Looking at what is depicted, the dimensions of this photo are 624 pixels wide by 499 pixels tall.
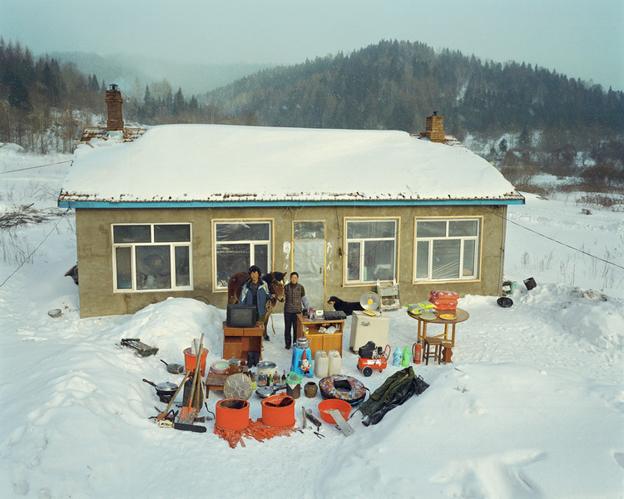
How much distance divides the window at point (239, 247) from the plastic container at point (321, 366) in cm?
418

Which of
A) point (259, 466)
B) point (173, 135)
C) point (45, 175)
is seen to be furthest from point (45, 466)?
point (45, 175)

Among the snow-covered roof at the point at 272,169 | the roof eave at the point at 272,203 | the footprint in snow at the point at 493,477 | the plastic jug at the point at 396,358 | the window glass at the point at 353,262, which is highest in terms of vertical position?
the snow-covered roof at the point at 272,169

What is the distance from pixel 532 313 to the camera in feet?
44.7

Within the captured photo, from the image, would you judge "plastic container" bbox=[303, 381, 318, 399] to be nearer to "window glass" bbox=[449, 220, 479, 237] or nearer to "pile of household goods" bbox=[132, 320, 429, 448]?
"pile of household goods" bbox=[132, 320, 429, 448]

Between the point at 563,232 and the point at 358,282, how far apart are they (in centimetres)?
1924

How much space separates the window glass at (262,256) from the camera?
13.2 metres

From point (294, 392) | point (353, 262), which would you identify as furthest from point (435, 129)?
point (294, 392)

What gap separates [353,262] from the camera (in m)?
13.8

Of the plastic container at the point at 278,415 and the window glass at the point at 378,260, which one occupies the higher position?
the window glass at the point at 378,260

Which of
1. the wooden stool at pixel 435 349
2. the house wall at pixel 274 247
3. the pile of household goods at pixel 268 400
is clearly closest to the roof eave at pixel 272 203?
the house wall at pixel 274 247

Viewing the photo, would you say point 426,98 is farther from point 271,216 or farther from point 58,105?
point 271,216

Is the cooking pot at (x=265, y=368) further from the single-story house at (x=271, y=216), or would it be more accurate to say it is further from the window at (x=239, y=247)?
the window at (x=239, y=247)

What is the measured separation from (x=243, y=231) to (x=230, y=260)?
78 centimetres

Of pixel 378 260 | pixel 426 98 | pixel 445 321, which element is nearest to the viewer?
pixel 445 321
